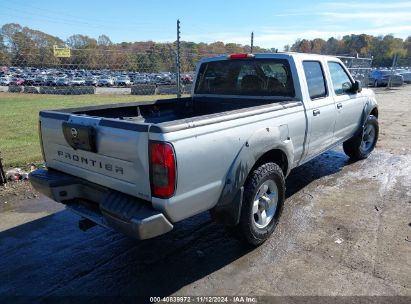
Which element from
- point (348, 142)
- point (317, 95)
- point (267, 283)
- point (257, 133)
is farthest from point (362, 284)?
point (348, 142)

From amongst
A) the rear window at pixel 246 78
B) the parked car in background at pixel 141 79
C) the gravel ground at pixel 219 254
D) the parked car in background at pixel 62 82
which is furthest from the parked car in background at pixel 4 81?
the rear window at pixel 246 78

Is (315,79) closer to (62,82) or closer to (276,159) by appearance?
(276,159)

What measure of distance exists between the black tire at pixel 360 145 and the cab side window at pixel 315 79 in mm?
1881

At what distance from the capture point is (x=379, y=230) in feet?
13.3

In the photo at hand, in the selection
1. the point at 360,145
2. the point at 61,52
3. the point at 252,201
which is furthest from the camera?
the point at 61,52

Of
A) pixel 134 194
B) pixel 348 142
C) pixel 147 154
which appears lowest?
pixel 348 142

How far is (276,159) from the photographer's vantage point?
4.03m

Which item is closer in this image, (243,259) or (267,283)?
(267,283)

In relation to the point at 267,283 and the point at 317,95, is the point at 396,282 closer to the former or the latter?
the point at 267,283

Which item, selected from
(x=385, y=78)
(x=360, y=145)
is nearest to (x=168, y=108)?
(x=360, y=145)

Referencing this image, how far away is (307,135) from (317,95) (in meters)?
0.67

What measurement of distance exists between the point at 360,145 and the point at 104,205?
518 cm

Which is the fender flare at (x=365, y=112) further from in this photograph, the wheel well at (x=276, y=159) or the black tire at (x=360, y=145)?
the wheel well at (x=276, y=159)

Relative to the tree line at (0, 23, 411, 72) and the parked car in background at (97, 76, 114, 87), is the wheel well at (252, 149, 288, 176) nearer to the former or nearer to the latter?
the tree line at (0, 23, 411, 72)
